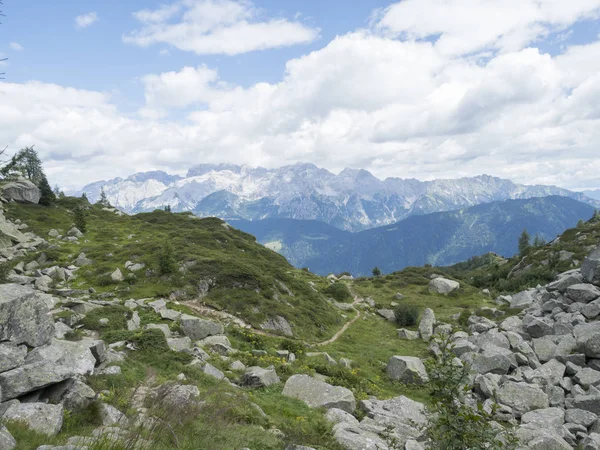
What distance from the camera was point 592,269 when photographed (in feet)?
A: 120

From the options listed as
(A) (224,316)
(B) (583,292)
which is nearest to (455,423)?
(A) (224,316)

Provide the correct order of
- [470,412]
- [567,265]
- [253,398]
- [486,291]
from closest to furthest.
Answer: [470,412] → [253,398] → [567,265] → [486,291]

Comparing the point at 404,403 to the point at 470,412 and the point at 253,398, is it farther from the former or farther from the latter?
the point at 470,412

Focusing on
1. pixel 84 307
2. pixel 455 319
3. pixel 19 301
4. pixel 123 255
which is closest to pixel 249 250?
pixel 123 255

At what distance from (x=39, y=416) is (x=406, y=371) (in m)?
21.8

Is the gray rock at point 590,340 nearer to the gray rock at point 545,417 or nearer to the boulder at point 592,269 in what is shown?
the gray rock at point 545,417

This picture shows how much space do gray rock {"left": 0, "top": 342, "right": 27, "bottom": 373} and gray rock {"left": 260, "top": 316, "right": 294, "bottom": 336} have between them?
25691 mm

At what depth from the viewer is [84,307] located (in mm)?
25234

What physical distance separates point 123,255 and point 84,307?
923 inches

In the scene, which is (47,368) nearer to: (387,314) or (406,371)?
(406,371)

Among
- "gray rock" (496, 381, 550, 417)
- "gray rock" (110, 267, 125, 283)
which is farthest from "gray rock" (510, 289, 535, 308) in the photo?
"gray rock" (110, 267, 125, 283)

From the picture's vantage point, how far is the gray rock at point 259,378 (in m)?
17.9

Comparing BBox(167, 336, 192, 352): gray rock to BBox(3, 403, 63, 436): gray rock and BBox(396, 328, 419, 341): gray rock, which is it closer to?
BBox(3, 403, 63, 436): gray rock

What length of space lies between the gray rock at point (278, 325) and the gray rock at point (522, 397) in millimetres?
20838
